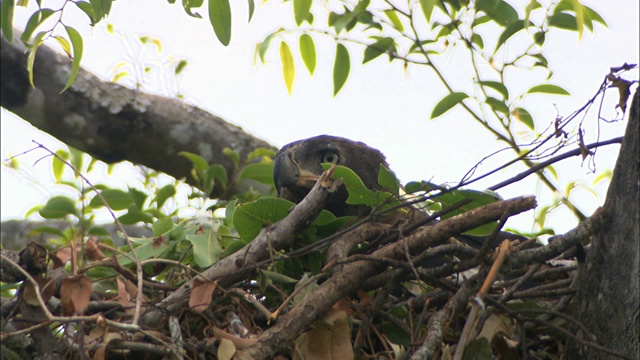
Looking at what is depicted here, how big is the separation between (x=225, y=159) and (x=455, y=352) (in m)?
2.72

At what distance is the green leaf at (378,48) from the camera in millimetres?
3402

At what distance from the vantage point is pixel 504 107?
322 centimetres

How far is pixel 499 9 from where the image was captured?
123 inches

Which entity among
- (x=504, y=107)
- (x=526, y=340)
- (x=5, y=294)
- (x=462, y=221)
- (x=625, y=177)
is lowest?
(x=5, y=294)

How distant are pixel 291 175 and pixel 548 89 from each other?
1.03 m

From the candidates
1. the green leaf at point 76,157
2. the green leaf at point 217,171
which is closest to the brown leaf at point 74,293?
the green leaf at point 217,171

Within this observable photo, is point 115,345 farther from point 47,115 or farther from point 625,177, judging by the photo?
point 47,115

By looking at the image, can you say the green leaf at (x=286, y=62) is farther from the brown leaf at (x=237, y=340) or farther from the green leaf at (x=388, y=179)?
the brown leaf at (x=237, y=340)

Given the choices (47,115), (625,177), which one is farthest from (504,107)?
(47,115)

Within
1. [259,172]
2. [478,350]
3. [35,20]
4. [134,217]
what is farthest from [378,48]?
[478,350]

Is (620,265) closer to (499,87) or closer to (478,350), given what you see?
(478,350)

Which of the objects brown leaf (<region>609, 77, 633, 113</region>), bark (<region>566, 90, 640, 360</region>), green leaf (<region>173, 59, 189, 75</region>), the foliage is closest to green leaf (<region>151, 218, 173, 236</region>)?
the foliage

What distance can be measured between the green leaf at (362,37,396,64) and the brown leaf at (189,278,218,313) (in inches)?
A: 58.1

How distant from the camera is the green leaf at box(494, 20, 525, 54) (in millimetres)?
3152
